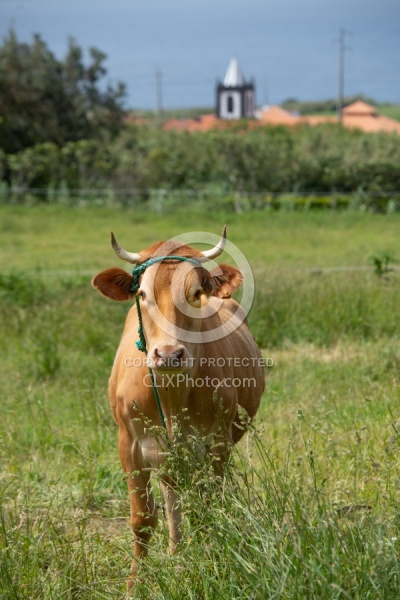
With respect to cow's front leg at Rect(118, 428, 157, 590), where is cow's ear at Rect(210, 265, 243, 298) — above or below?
above

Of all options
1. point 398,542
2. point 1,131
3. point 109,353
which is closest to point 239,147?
point 1,131

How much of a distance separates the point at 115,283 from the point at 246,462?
1277 mm

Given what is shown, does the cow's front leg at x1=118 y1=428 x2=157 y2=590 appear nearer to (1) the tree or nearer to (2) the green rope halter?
(2) the green rope halter

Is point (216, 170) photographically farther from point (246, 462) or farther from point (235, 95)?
point (235, 95)

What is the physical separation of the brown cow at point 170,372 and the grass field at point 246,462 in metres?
0.24

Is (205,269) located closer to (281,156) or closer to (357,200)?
(357,200)

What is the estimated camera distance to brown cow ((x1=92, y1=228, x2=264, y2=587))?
14.6 feet

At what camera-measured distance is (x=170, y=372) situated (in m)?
4.18

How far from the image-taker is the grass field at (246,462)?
11.9ft

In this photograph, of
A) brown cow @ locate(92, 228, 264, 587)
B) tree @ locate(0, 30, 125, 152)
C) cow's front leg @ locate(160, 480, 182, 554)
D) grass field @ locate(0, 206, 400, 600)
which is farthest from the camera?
tree @ locate(0, 30, 125, 152)

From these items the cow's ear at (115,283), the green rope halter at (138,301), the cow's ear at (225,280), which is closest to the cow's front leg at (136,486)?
the green rope halter at (138,301)

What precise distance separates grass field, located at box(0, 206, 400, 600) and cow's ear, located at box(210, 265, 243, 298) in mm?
768

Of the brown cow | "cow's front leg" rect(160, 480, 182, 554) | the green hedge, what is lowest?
the green hedge

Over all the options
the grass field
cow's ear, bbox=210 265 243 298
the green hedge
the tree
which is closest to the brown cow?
cow's ear, bbox=210 265 243 298
